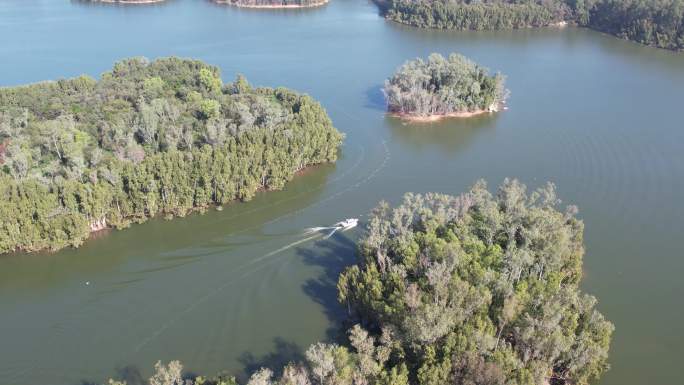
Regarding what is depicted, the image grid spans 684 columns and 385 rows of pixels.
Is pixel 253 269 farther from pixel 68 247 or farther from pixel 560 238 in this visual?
pixel 560 238

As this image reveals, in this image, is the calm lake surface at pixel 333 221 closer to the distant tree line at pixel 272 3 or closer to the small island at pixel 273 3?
the small island at pixel 273 3

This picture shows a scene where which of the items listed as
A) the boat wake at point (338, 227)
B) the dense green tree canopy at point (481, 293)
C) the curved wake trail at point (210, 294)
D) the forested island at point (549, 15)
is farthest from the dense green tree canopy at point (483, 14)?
the curved wake trail at point (210, 294)

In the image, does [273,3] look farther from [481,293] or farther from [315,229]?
[481,293]

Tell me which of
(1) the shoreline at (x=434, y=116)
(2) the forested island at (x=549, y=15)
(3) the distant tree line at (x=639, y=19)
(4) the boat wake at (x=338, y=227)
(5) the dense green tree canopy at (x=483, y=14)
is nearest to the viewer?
(4) the boat wake at (x=338, y=227)

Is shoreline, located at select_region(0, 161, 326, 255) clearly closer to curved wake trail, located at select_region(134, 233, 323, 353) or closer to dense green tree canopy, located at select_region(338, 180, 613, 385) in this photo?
curved wake trail, located at select_region(134, 233, 323, 353)

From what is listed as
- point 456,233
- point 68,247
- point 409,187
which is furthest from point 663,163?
point 68,247
